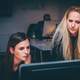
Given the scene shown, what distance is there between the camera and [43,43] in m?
1.97

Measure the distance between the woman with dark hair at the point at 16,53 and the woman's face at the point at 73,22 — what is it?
12.7 inches

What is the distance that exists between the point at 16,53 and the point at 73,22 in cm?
46

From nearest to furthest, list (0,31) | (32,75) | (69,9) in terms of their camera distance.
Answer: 1. (32,75)
2. (0,31)
3. (69,9)

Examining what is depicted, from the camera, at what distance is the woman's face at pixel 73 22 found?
2.07m

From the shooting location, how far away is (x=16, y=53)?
1973 millimetres

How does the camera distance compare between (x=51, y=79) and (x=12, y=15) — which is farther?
(x=12, y=15)

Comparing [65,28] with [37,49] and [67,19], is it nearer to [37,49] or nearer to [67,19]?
[67,19]

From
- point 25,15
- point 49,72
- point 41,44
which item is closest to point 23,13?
point 25,15

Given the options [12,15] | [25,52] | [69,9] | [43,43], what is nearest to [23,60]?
[25,52]

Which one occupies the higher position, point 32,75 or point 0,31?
point 0,31

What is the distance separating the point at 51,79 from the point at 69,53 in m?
0.43

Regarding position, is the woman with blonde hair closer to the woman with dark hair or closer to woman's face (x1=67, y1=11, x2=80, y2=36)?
woman's face (x1=67, y1=11, x2=80, y2=36)

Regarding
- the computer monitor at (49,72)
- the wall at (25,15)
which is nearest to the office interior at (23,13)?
the wall at (25,15)

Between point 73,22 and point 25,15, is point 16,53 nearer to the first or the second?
point 25,15
